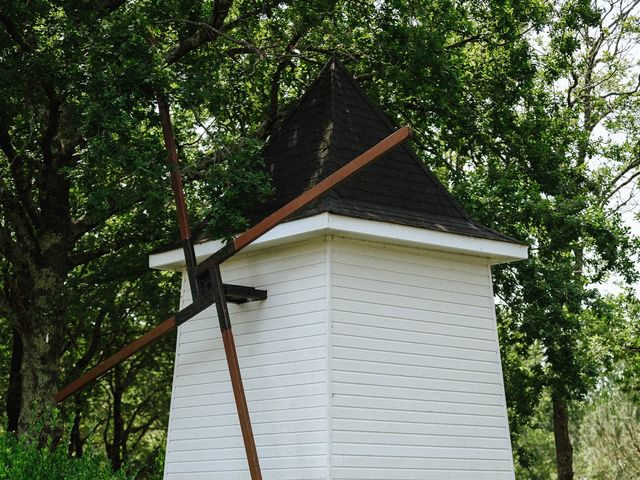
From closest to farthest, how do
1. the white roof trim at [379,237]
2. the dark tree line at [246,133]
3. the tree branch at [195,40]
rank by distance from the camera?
1. the white roof trim at [379,237]
2. the dark tree line at [246,133]
3. the tree branch at [195,40]

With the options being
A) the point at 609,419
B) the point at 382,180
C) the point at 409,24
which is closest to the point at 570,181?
the point at 409,24

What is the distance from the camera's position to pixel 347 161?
1159 centimetres

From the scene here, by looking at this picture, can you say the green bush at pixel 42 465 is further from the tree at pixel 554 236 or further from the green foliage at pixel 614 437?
the green foliage at pixel 614 437

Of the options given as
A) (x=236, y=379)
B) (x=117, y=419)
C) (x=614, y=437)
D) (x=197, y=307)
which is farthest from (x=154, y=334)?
(x=614, y=437)

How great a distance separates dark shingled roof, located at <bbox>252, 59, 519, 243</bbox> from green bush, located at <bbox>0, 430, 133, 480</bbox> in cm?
358

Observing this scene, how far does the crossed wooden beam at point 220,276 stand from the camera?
9672mm

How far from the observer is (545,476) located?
155 ft

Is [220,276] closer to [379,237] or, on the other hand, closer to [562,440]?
[379,237]

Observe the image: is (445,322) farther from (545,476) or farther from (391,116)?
(545,476)

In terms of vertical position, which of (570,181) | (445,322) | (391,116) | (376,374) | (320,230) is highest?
(391,116)

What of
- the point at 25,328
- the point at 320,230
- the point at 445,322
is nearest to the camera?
the point at 320,230

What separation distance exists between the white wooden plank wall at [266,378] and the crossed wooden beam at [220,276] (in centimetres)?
41

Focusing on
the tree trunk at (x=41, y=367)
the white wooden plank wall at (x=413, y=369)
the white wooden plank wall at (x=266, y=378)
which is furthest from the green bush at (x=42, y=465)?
the tree trunk at (x=41, y=367)

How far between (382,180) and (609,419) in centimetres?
2079
